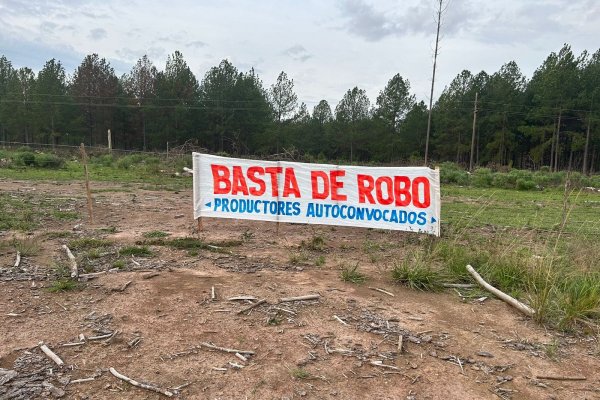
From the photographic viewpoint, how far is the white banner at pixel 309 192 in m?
6.80

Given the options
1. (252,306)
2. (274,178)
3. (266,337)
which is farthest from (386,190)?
(266,337)

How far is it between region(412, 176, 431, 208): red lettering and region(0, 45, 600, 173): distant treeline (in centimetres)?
4210

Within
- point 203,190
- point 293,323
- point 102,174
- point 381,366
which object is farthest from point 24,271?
point 102,174

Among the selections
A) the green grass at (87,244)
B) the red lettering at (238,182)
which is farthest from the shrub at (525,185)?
the green grass at (87,244)

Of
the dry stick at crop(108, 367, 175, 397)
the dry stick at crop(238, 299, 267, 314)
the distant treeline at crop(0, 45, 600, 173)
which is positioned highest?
the distant treeline at crop(0, 45, 600, 173)

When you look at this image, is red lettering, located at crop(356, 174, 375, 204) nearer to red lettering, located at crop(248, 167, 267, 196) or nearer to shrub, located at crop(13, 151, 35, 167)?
red lettering, located at crop(248, 167, 267, 196)

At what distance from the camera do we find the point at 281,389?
3.01 metres

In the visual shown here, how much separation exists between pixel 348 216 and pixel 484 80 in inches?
2110

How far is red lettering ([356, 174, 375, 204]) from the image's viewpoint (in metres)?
6.98

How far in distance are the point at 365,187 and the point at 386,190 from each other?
1.15 ft

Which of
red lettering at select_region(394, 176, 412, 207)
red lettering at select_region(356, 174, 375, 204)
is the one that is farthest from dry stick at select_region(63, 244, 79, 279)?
red lettering at select_region(394, 176, 412, 207)

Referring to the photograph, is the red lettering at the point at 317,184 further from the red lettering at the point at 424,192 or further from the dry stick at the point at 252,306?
the dry stick at the point at 252,306

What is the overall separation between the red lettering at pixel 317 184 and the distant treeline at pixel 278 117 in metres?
41.5

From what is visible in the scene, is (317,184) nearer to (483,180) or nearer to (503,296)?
(503,296)
